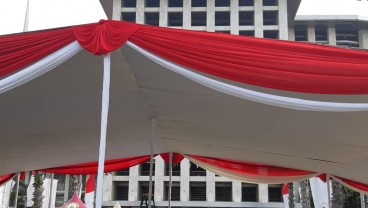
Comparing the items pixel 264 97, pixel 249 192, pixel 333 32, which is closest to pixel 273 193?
pixel 249 192

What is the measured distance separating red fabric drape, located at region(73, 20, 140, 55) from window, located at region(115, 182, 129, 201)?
34.6 metres

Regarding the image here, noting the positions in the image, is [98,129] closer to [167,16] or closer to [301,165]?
[301,165]

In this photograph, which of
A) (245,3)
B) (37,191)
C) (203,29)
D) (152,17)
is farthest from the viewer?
(152,17)

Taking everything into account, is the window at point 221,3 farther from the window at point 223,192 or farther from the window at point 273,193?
the window at point 273,193

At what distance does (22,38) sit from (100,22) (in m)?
0.65

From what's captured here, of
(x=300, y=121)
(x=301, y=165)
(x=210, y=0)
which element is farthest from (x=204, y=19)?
(x=300, y=121)

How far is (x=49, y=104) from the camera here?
4992 mm

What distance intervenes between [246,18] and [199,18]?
14.3 ft

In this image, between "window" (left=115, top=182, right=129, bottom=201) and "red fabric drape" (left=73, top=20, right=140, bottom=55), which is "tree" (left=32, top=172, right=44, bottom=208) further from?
"red fabric drape" (left=73, top=20, right=140, bottom=55)

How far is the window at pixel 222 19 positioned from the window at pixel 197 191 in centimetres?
1459

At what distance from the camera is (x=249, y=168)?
8367mm

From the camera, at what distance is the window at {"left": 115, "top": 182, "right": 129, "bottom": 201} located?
3730 centimetres

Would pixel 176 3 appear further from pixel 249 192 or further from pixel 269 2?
pixel 249 192

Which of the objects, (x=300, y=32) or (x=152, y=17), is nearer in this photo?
(x=152, y=17)
